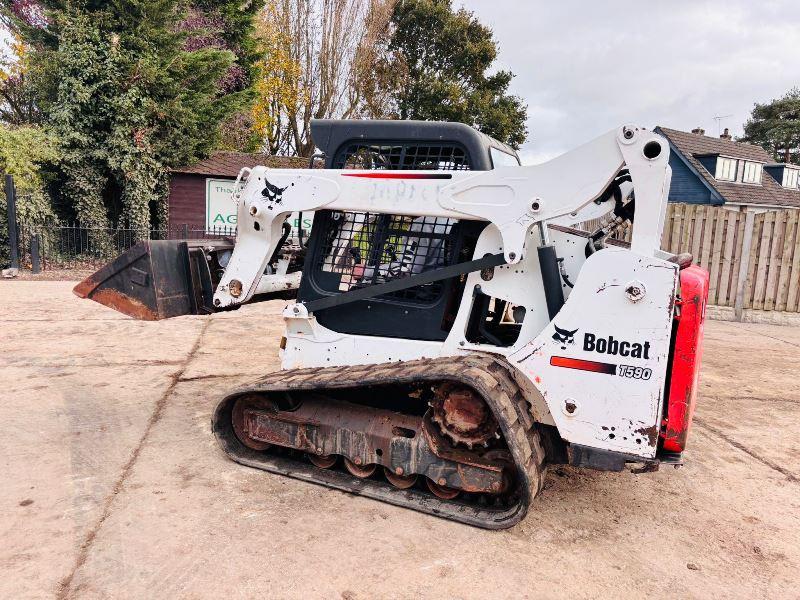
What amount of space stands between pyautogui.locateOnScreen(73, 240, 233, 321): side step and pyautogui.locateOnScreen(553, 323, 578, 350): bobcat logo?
250 centimetres

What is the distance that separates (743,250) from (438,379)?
370 inches

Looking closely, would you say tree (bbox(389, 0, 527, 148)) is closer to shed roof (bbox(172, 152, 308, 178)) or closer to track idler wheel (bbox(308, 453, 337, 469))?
shed roof (bbox(172, 152, 308, 178))

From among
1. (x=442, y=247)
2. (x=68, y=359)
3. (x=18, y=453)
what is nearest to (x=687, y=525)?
(x=442, y=247)

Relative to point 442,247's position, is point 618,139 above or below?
above

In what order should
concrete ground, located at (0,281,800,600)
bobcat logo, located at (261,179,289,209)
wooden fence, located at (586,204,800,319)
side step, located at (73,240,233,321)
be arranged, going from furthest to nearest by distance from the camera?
wooden fence, located at (586,204,800,319) < side step, located at (73,240,233,321) < bobcat logo, located at (261,179,289,209) < concrete ground, located at (0,281,800,600)

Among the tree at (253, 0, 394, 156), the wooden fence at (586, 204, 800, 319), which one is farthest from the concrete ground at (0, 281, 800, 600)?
the tree at (253, 0, 394, 156)

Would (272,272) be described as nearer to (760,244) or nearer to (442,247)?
(442,247)

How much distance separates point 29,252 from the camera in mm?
14836

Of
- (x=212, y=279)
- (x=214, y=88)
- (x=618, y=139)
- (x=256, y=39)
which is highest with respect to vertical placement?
(x=256, y=39)

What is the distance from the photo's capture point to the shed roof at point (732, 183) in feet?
88.9

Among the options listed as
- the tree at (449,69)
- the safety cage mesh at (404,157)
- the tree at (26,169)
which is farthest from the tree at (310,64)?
the safety cage mesh at (404,157)

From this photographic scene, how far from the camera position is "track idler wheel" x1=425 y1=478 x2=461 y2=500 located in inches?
132

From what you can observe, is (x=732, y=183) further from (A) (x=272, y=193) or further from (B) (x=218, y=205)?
(A) (x=272, y=193)

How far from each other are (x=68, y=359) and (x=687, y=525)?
5870 millimetres
